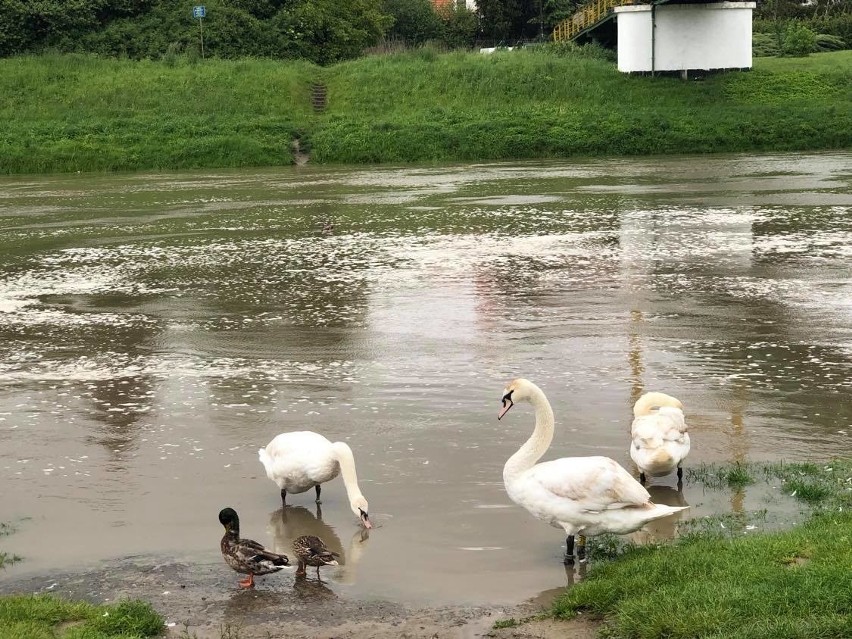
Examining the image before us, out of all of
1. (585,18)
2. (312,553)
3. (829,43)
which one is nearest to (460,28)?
(585,18)

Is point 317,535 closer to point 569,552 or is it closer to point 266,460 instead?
point 266,460

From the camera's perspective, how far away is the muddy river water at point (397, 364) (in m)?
8.56

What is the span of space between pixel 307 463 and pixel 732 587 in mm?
3511

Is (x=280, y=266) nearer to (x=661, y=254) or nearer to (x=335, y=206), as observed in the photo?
(x=661, y=254)

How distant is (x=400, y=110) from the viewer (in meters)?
49.5

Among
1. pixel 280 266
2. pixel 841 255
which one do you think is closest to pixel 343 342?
pixel 280 266

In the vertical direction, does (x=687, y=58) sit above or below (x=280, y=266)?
above

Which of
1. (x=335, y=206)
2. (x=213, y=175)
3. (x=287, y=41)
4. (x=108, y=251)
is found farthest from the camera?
(x=287, y=41)

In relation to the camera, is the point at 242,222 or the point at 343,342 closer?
the point at 343,342

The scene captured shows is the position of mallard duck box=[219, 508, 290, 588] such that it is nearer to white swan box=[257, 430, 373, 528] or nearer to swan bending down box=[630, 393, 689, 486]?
Result: white swan box=[257, 430, 373, 528]

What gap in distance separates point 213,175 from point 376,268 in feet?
73.7

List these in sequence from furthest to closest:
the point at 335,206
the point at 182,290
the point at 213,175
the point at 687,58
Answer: the point at 687,58 < the point at 213,175 < the point at 335,206 < the point at 182,290

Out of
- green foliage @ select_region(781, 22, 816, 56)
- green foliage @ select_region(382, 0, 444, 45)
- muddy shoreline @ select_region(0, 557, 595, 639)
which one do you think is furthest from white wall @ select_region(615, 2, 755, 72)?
muddy shoreline @ select_region(0, 557, 595, 639)

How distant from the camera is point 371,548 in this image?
813 centimetres
